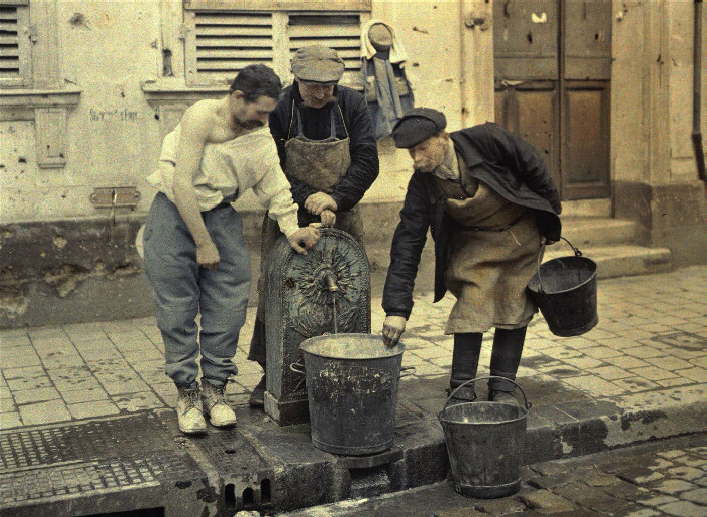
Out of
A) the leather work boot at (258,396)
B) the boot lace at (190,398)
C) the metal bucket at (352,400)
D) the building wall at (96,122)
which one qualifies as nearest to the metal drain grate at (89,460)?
the boot lace at (190,398)

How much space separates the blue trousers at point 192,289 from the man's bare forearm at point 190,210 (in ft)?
0.42

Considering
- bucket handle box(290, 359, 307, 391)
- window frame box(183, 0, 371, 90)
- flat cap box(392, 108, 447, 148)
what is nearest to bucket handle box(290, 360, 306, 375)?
bucket handle box(290, 359, 307, 391)

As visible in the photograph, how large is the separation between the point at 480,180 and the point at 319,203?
0.87 metres

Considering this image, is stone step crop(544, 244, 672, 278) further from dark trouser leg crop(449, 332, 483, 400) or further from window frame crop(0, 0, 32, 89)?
window frame crop(0, 0, 32, 89)

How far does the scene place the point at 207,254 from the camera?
208 inches

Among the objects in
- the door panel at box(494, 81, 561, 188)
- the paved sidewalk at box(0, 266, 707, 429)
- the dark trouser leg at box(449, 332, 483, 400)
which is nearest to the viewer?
the dark trouser leg at box(449, 332, 483, 400)

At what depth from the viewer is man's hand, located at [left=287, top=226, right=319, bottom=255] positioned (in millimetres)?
5441

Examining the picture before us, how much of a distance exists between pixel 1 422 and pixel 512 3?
20.6 ft

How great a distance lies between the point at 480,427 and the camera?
498cm

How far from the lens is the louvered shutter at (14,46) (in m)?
7.91

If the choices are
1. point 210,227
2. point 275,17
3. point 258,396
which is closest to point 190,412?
point 258,396

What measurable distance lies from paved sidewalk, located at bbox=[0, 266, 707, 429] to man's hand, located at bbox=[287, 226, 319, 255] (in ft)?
3.90

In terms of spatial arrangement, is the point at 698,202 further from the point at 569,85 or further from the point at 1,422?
the point at 1,422

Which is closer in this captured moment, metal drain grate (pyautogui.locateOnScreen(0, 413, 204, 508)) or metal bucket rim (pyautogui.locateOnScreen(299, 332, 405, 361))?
metal drain grate (pyautogui.locateOnScreen(0, 413, 204, 508))
